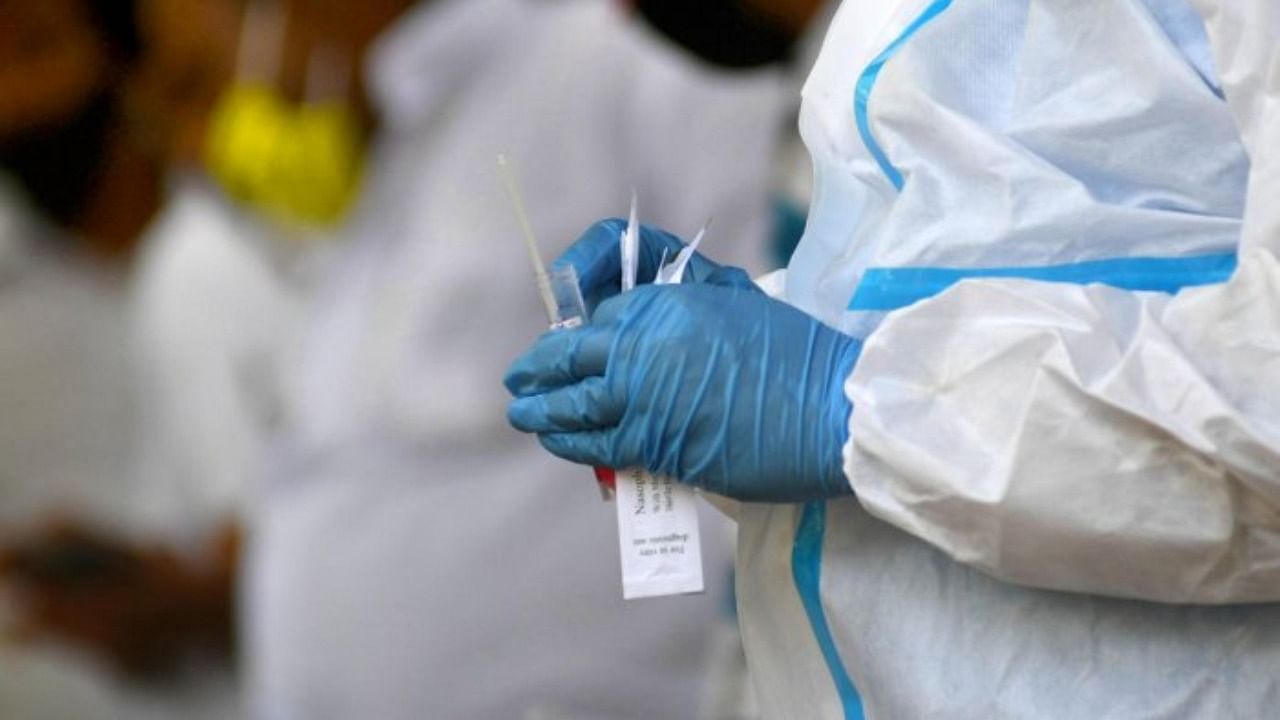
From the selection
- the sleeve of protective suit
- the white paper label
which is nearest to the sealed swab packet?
the white paper label

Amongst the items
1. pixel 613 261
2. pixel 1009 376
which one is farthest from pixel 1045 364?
pixel 613 261

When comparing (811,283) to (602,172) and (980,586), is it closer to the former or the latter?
(980,586)

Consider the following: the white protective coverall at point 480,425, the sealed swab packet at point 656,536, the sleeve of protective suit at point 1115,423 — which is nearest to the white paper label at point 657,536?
the sealed swab packet at point 656,536

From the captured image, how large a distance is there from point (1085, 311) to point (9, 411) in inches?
81.0

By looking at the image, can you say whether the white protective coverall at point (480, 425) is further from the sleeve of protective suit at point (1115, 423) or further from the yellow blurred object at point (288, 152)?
the sleeve of protective suit at point (1115, 423)

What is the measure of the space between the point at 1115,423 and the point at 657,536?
24 cm

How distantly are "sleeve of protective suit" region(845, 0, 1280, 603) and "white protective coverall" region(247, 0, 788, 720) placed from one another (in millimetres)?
1116

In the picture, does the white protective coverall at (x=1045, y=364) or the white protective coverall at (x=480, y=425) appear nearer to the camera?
the white protective coverall at (x=1045, y=364)

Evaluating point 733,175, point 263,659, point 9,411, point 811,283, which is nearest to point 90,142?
point 9,411

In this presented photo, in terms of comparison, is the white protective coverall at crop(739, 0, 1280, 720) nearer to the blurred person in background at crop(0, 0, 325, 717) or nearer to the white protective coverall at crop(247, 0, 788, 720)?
the white protective coverall at crop(247, 0, 788, 720)

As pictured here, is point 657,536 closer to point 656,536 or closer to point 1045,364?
point 656,536

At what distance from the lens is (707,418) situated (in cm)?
100

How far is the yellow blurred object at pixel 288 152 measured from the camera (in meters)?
2.40

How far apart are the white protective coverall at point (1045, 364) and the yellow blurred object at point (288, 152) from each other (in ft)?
4.61
